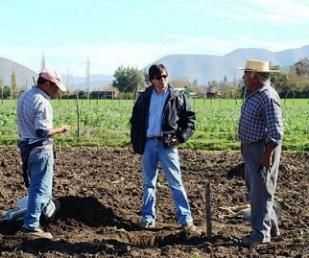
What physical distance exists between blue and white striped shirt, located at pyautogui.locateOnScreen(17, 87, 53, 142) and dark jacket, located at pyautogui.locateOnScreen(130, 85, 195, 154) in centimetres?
120

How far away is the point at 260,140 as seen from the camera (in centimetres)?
693

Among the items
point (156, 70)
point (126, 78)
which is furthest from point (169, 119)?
point (126, 78)

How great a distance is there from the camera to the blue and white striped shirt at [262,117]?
675 centimetres

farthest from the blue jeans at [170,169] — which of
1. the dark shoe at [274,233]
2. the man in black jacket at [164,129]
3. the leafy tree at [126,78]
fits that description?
the leafy tree at [126,78]

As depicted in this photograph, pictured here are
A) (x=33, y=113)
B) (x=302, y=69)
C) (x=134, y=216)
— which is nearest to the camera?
(x=33, y=113)

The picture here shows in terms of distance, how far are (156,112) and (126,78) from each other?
67593mm

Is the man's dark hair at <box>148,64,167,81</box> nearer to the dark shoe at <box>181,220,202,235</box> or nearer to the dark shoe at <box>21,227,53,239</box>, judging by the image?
the dark shoe at <box>181,220,202,235</box>

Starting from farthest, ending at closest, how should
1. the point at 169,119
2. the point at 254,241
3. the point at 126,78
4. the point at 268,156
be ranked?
the point at 126,78, the point at 169,119, the point at 254,241, the point at 268,156

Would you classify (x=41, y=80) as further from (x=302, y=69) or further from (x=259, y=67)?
(x=302, y=69)

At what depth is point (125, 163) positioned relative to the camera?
14.2m

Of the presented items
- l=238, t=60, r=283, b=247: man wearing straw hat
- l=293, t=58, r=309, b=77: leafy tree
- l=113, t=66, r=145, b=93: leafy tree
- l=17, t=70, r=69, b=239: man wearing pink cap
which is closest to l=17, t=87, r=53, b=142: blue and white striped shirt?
l=17, t=70, r=69, b=239: man wearing pink cap

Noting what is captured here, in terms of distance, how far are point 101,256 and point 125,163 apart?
7713 mm

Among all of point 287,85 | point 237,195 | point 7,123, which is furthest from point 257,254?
point 287,85

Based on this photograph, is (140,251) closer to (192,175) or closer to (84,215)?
(84,215)
